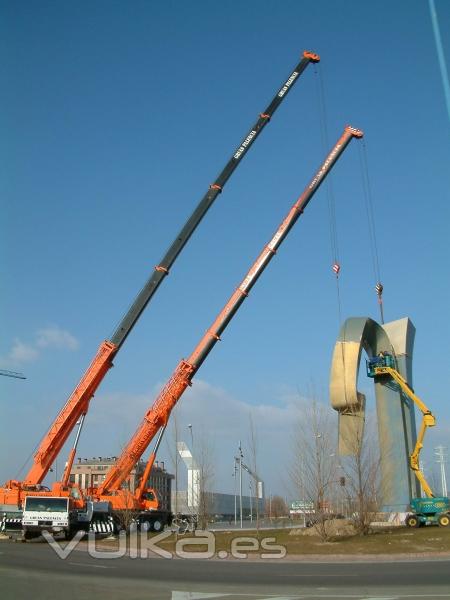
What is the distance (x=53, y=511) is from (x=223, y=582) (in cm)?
1945

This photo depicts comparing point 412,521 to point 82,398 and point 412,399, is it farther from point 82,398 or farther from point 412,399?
point 82,398

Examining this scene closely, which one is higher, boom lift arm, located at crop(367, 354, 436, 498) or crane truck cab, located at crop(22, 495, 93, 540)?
boom lift arm, located at crop(367, 354, 436, 498)

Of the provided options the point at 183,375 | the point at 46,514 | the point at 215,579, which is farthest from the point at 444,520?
the point at 215,579

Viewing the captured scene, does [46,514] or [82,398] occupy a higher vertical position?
[82,398]

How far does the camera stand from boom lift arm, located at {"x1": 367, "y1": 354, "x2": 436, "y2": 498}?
117ft

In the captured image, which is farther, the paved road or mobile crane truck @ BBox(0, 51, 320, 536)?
mobile crane truck @ BBox(0, 51, 320, 536)

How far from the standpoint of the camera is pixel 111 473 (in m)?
35.9

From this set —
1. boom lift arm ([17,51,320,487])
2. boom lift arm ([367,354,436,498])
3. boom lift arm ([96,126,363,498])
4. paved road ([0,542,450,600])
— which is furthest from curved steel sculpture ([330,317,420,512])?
paved road ([0,542,450,600])

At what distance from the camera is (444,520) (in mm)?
33188

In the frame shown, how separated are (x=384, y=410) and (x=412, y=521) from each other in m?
6.45

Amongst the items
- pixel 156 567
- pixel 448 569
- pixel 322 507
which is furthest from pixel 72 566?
pixel 322 507

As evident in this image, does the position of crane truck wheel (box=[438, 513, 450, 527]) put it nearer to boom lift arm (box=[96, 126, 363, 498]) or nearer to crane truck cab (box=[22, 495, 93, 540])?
boom lift arm (box=[96, 126, 363, 498])

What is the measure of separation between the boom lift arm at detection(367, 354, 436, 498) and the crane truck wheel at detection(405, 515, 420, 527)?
2.10 metres

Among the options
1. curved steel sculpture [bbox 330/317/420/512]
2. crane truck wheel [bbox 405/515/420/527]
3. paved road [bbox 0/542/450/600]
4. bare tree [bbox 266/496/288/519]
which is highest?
curved steel sculpture [bbox 330/317/420/512]
